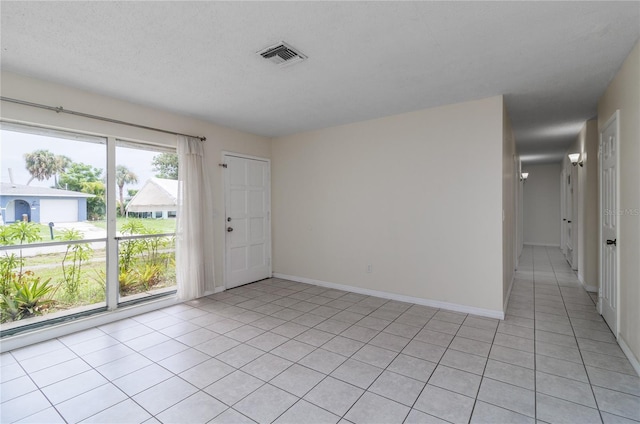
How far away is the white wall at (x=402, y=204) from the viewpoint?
3.58 m

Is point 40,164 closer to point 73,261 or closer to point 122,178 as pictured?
point 122,178

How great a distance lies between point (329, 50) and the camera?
243 cm

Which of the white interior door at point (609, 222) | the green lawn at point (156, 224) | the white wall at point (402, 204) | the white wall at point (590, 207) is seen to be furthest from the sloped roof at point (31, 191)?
the white wall at point (590, 207)

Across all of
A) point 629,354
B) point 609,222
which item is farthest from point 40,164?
point 609,222

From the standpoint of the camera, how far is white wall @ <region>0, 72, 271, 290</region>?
2863 millimetres

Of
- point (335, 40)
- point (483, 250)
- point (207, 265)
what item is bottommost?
point (207, 265)

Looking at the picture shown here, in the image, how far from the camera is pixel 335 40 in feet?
7.49

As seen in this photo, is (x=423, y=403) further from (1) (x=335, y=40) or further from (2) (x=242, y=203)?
(2) (x=242, y=203)

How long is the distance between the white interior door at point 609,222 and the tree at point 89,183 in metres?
5.44

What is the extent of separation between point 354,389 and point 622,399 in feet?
5.86

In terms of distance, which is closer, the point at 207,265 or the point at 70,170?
the point at 70,170

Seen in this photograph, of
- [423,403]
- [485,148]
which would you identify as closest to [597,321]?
[485,148]

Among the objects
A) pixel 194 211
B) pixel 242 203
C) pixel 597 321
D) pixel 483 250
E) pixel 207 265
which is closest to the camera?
pixel 597 321

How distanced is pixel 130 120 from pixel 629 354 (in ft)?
18.1
